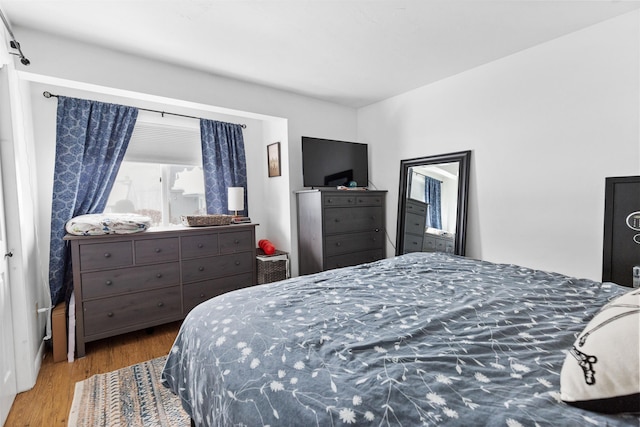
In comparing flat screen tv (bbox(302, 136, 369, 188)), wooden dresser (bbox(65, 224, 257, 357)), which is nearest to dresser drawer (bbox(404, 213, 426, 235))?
flat screen tv (bbox(302, 136, 369, 188))

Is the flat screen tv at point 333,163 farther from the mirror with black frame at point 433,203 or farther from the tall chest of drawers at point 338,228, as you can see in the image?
the mirror with black frame at point 433,203

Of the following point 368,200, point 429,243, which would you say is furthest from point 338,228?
point 429,243

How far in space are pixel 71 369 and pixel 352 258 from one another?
263cm

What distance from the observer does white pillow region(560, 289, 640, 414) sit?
59 cm

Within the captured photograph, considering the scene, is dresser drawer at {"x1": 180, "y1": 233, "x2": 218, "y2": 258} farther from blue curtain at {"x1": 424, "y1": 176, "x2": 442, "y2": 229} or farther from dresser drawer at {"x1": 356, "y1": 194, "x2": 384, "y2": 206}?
blue curtain at {"x1": 424, "y1": 176, "x2": 442, "y2": 229}

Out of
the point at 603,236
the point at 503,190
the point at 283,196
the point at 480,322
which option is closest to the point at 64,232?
the point at 283,196

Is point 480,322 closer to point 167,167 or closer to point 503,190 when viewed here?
point 503,190

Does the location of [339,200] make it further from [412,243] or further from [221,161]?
[221,161]

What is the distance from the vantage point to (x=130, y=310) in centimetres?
249

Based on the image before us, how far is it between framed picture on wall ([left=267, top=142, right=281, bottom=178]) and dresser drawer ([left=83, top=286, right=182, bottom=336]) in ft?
5.58

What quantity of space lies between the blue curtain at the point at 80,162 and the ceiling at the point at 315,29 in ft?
2.21

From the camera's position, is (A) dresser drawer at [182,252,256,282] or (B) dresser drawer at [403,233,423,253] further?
(B) dresser drawer at [403,233,423,253]

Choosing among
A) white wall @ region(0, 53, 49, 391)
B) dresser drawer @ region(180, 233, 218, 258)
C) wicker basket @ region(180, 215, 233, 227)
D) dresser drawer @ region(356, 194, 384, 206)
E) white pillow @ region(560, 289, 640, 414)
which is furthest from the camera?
dresser drawer @ region(356, 194, 384, 206)

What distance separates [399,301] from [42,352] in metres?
2.76
